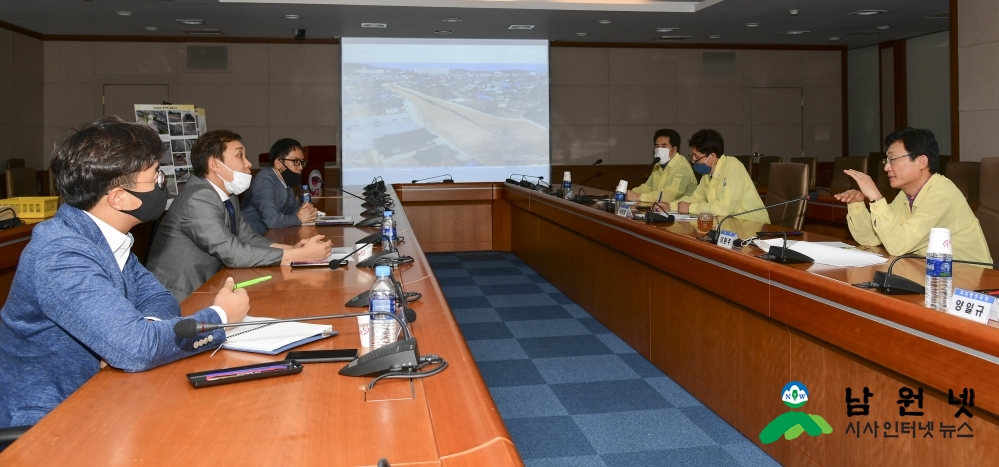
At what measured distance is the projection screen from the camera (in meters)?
A: 10.0

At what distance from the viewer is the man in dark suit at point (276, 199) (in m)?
4.61

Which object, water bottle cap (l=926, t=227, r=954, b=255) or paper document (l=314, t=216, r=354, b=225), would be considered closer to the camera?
water bottle cap (l=926, t=227, r=954, b=255)

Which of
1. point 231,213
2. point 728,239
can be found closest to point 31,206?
point 231,213

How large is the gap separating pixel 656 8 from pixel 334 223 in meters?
4.89

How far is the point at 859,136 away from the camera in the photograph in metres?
10.9

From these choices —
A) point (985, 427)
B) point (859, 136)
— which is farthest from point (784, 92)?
point (985, 427)

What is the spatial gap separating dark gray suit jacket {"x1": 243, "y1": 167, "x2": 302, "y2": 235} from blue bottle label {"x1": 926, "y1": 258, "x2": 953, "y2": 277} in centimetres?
348

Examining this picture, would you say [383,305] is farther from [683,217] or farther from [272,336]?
[683,217]

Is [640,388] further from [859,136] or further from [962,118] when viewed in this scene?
[859,136]

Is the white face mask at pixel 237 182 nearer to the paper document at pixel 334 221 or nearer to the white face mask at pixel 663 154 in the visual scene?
the paper document at pixel 334 221

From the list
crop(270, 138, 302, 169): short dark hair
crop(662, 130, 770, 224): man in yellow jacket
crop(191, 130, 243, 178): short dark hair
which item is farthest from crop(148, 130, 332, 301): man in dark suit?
crop(662, 130, 770, 224): man in yellow jacket

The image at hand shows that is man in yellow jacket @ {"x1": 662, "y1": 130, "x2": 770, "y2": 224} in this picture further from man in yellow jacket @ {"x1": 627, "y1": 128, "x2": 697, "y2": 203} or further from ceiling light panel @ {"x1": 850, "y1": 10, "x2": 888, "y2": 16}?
ceiling light panel @ {"x1": 850, "y1": 10, "x2": 888, "y2": 16}

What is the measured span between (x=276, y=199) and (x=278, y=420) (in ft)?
12.3

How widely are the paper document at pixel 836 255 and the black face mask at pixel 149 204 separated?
1885mm
